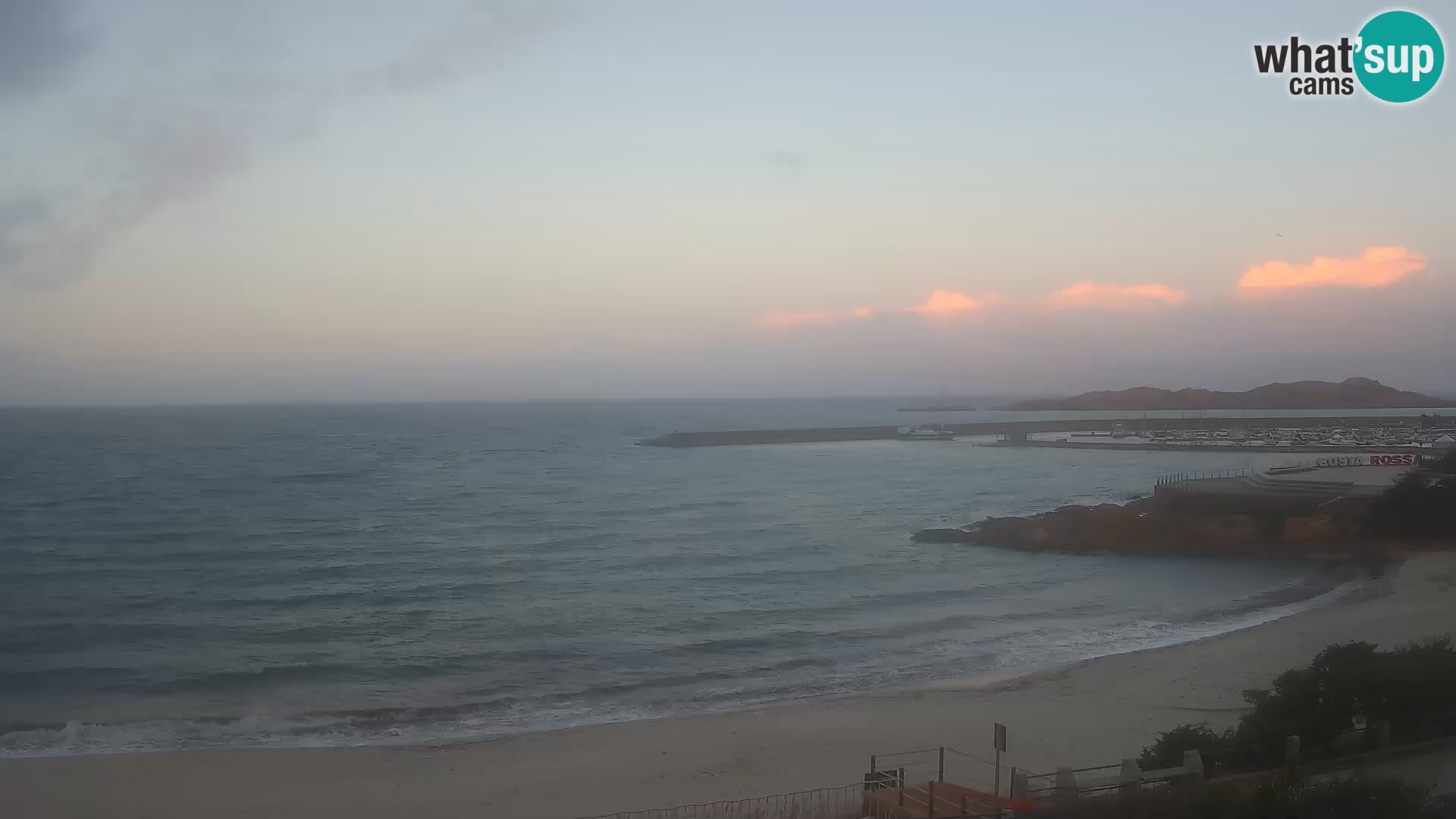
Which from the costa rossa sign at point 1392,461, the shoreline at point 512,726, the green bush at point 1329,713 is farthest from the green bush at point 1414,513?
the green bush at point 1329,713

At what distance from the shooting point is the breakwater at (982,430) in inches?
4422

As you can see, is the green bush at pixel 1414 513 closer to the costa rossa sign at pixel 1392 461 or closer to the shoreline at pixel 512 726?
the shoreline at pixel 512 726

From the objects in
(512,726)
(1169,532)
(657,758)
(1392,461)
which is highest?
(1392,461)

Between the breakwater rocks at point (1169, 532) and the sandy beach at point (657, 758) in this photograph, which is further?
the breakwater rocks at point (1169, 532)

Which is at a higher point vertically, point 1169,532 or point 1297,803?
point 1297,803

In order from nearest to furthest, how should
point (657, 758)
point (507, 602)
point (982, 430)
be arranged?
point (657, 758)
point (507, 602)
point (982, 430)

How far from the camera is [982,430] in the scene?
445 feet

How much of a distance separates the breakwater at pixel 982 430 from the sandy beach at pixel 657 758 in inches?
3339

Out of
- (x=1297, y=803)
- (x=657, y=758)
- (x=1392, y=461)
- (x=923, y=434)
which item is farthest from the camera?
(x=923, y=434)

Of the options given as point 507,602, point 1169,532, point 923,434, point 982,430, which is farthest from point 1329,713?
point 982,430

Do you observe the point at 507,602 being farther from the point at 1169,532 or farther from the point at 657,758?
the point at 1169,532

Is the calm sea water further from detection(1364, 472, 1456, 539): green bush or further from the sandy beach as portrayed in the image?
detection(1364, 472, 1456, 539): green bush

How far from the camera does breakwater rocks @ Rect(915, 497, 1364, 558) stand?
3597cm

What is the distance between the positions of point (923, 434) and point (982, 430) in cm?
1509
